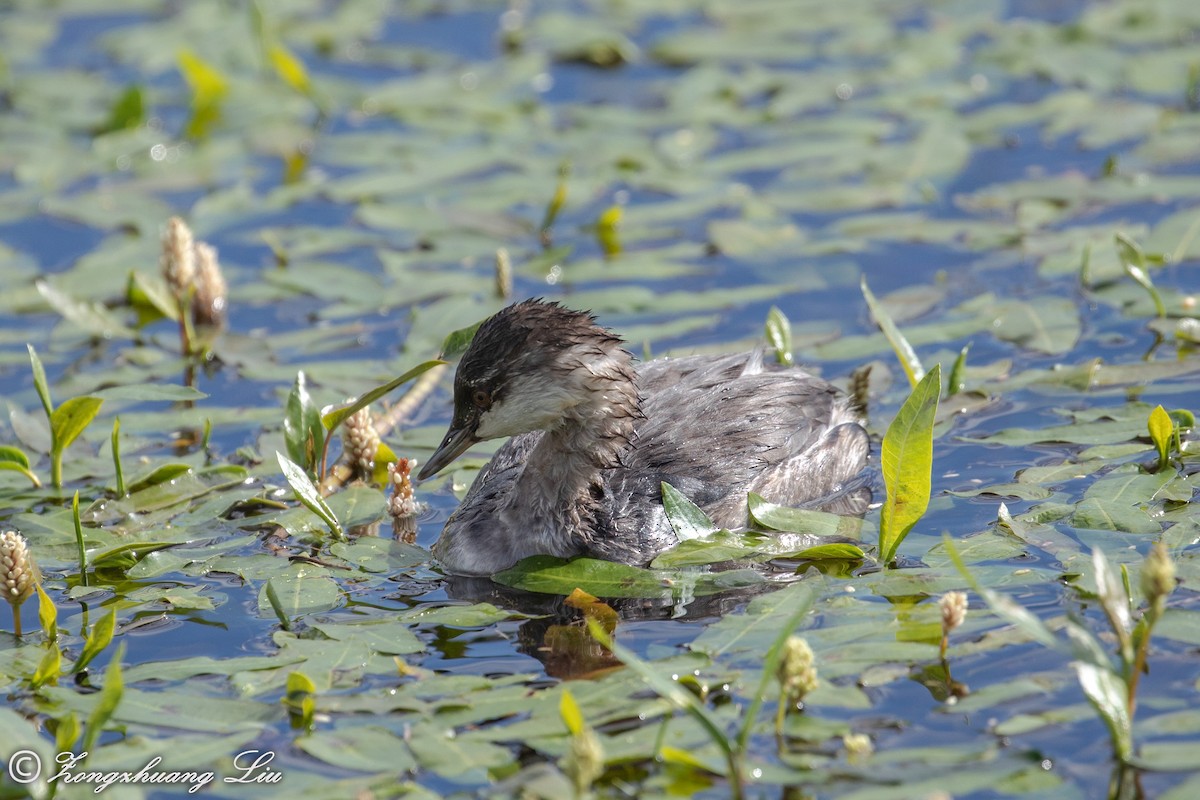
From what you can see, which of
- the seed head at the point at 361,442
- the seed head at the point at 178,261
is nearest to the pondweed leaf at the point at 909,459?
the seed head at the point at 361,442

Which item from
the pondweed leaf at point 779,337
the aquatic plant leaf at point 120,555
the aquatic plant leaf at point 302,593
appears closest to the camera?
the aquatic plant leaf at point 302,593

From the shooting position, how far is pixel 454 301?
8.22m

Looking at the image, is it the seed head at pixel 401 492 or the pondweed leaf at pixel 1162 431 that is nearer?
the pondweed leaf at pixel 1162 431

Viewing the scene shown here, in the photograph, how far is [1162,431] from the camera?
5.99 metres

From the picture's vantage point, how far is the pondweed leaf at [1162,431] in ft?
19.5

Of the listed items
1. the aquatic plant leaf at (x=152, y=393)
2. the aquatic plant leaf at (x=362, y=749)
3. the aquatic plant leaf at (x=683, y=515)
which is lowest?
the aquatic plant leaf at (x=362, y=749)

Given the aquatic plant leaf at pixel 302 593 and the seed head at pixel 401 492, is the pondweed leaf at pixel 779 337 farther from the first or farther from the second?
the aquatic plant leaf at pixel 302 593

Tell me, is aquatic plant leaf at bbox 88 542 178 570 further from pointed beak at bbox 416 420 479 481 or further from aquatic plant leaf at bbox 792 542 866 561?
aquatic plant leaf at bbox 792 542 866 561

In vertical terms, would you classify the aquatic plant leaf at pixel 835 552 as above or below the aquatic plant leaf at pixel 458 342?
below

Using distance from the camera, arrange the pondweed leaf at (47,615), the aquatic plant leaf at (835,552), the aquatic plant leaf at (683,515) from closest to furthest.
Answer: the pondweed leaf at (47,615) → the aquatic plant leaf at (835,552) → the aquatic plant leaf at (683,515)

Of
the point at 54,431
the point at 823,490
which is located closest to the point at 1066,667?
the point at 823,490

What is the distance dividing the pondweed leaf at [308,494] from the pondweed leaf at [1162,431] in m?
3.26

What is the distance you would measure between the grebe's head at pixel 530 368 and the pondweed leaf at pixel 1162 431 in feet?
6.89

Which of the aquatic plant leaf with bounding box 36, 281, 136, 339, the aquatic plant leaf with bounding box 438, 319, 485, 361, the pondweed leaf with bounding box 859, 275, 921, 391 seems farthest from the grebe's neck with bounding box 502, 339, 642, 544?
the aquatic plant leaf with bounding box 36, 281, 136, 339
